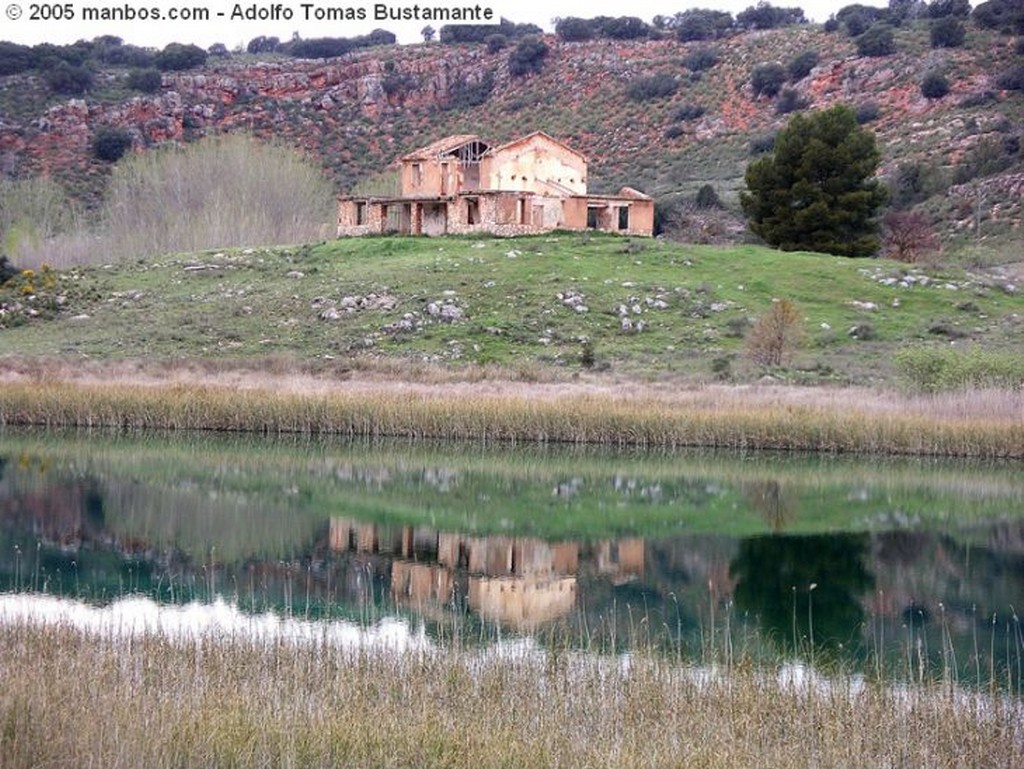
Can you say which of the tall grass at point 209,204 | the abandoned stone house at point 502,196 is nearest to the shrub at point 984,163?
the abandoned stone house at point 502,196

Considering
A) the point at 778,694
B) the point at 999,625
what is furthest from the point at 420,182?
the point at 778,694

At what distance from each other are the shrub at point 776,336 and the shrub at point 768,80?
57059mm

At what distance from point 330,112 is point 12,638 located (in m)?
99.5

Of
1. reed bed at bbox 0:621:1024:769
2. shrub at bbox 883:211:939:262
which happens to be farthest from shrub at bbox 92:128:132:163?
reed bed at bbox 0:621:1024:769

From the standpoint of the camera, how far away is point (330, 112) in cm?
11150

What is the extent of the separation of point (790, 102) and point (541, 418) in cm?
6812

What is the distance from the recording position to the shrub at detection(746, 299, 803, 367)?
48.2m

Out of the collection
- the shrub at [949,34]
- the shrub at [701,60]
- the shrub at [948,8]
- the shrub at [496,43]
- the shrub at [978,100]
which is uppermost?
the shrub at [948,8]

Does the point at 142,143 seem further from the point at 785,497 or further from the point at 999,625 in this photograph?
the point at 999,625

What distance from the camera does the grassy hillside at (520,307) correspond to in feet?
167

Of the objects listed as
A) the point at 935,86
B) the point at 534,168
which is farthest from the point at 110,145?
the point at 935,86

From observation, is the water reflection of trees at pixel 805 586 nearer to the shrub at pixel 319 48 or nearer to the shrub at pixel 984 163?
the shrub at pixel 984 163

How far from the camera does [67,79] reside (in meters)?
107

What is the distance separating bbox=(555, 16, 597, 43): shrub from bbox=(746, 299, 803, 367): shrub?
7531cm
